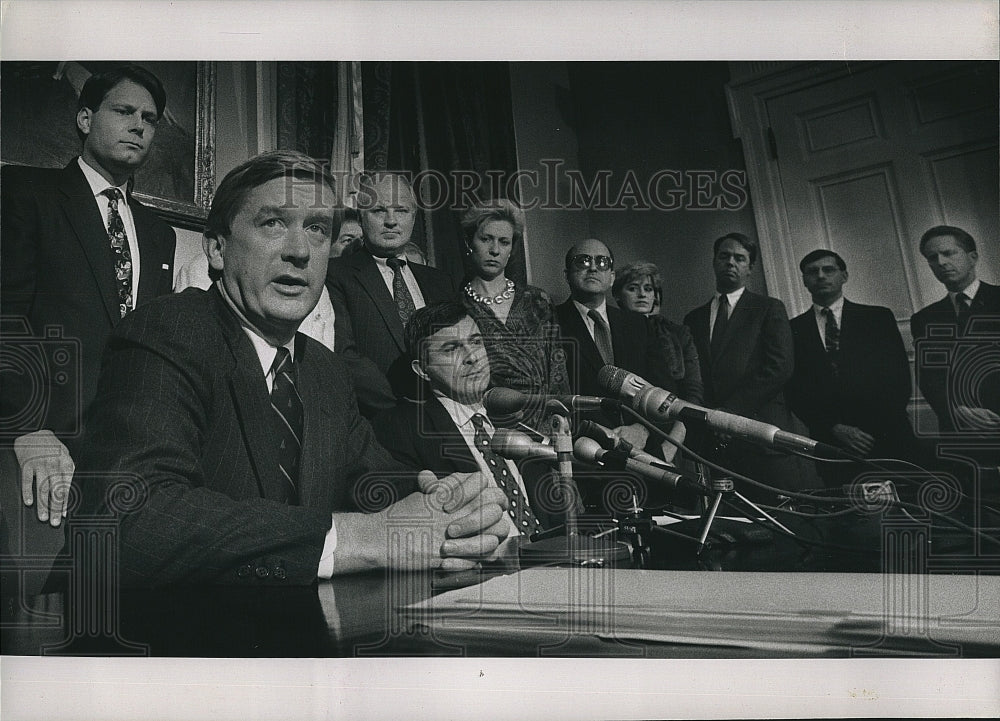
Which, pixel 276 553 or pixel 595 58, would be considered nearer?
pixel 276 553

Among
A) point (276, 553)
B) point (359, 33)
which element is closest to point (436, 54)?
point (359, 33)

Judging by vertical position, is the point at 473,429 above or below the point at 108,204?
below

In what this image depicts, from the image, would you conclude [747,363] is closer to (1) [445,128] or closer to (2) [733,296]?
(2) [733,296]

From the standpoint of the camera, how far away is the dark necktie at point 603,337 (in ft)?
10.4

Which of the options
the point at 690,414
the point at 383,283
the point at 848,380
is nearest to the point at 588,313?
the point at 690,414

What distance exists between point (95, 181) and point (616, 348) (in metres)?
1.90

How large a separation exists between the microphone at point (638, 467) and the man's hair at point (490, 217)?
751 millimetres

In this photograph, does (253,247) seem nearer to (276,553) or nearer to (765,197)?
(276,553)

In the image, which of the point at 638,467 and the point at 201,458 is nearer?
the point at 201,458

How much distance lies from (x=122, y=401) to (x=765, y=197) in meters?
2.34

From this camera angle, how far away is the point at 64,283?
3.12 meters

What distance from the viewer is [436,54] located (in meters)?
3.23

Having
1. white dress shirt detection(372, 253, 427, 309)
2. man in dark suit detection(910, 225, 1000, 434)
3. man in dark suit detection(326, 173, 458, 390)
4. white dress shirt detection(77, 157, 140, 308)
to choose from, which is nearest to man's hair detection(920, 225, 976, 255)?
man in dark suit detection(910, 225, 1000, 434)

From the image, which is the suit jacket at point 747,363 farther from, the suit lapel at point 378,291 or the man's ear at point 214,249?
the man's ear at point 214,249
